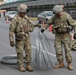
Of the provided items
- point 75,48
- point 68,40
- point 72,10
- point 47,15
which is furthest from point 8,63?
point 72,10

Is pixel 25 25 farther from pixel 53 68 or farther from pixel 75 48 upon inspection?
pixel 75 48

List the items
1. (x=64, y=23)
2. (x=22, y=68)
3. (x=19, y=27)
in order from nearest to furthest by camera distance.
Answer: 1. (x=19, y=27)
2. (x=22, y=68)
3. (x=64, y=23)

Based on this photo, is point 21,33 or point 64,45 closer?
point 21,33

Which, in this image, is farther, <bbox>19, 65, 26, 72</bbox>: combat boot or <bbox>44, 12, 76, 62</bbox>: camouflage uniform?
<bbox>44, 12, 76, 62</bbox>: camouflage uniform

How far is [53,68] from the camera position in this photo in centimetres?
880

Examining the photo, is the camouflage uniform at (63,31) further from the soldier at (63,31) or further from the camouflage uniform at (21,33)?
the camouflage uniform at (21,33)

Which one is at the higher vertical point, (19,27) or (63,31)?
(19,27)

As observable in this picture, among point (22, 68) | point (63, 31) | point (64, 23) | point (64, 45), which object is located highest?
point (64, 23)

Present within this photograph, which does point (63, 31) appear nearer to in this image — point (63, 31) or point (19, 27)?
point (63, 31)

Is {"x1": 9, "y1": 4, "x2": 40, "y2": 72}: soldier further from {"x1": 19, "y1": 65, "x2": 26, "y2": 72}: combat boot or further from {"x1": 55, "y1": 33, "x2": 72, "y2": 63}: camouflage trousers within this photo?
{"x1": 55, "y1": 33, "x2": 72, "y2": 63}: camouflage trousers

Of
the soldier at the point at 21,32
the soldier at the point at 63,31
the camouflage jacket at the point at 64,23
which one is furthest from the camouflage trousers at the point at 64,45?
the soldier at the point at 21,32

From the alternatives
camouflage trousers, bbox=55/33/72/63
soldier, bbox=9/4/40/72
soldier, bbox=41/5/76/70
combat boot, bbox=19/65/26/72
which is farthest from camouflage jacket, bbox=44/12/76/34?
combat boot, bbox=19/65/26/72

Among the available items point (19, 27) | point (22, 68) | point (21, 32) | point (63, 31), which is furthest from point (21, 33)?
point (63, 31)

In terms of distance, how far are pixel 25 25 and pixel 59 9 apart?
101 centimetres
